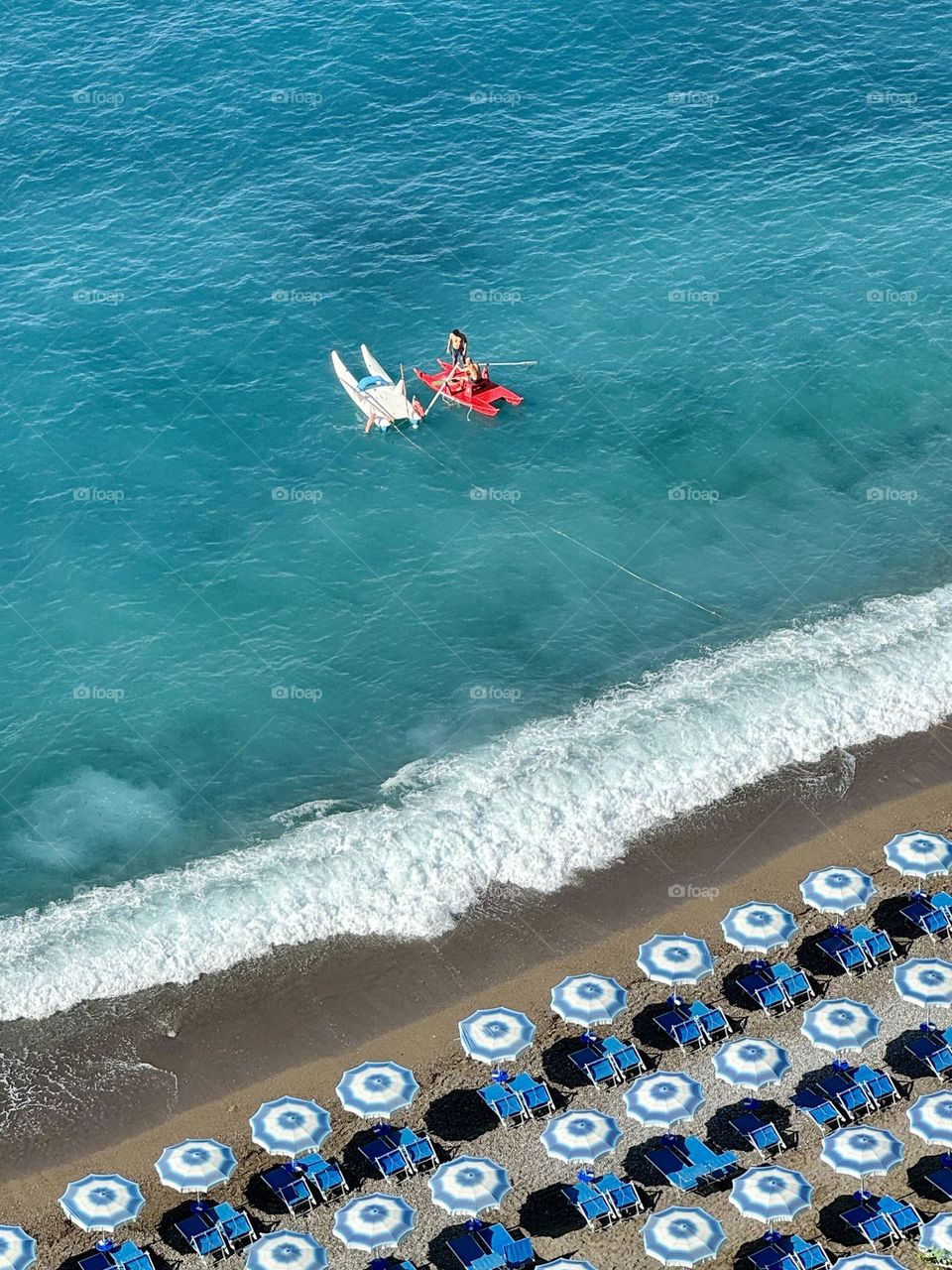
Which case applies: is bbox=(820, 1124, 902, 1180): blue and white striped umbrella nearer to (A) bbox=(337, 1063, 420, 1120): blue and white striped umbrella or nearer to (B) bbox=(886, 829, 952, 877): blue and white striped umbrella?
(B) bbox=(886, 829, 952, 877): blue and white striped umbrella

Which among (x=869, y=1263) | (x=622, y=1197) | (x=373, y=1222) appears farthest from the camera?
(x=622, y=1197)

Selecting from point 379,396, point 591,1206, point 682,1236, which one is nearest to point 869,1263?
point 682,1236

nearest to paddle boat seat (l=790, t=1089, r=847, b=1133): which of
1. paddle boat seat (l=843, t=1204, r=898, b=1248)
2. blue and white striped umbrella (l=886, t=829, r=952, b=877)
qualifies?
paddle boat seat (l=843, t=1204, r=898, b=1248)

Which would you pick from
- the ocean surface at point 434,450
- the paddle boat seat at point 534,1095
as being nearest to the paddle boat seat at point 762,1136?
the paddle boat seat at point 534,1095

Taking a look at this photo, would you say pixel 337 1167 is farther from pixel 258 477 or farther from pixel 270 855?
pixel 258 477

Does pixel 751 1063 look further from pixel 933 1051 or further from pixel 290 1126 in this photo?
pixel 290 1126

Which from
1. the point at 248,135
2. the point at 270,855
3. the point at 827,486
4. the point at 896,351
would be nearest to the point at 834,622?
the point at 827,486
